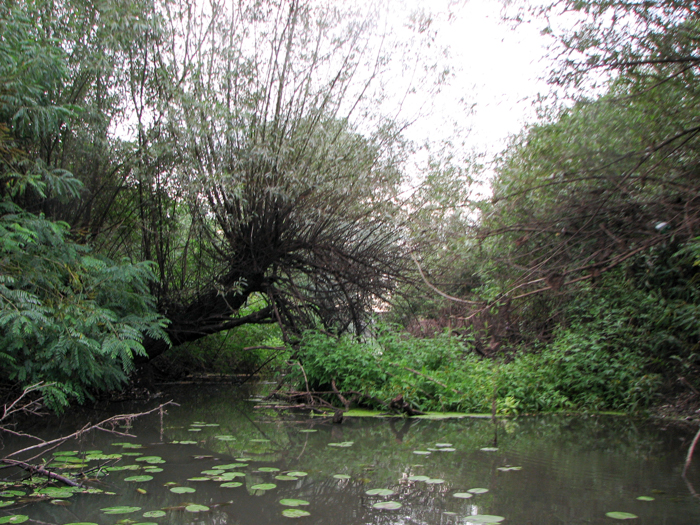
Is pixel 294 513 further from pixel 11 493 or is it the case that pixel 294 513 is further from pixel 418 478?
pixel 11 493

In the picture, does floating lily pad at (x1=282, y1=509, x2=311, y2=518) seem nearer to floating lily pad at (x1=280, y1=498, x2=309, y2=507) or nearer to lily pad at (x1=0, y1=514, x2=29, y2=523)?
floating lily pad at (x1=280, y1=498, x2=309, y2=507)

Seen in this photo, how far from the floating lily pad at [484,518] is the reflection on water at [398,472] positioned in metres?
0.02

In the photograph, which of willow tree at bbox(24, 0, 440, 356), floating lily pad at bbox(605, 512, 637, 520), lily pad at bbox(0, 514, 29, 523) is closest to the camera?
lily pad at bbox(0, 514, 29, 523)

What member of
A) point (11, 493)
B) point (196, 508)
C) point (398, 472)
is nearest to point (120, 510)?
point (196, 508)

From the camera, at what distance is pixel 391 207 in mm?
7473

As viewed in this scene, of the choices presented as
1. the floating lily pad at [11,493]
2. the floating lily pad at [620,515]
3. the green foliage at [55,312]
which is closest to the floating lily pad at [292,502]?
the floating lily pad at [11,493]

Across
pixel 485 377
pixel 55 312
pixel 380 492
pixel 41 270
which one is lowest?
pixel 380 492

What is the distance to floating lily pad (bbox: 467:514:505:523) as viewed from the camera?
2521 millimetres

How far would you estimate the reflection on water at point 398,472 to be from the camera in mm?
2650

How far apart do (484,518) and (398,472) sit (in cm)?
98

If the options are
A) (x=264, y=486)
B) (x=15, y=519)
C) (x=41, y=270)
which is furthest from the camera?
(x=41, y=270)

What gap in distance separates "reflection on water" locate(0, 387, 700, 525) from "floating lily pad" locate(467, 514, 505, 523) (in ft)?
0.06

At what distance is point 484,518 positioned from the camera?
2562 mm

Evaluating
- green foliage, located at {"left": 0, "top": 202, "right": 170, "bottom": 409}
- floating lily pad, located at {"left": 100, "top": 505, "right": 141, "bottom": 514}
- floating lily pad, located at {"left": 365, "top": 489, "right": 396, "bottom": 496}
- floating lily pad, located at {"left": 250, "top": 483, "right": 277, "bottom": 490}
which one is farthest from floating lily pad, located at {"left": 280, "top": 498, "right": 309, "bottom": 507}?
green foliage, located at {"left": 0, "top": 202, "right": 170, "bottom": 409}
